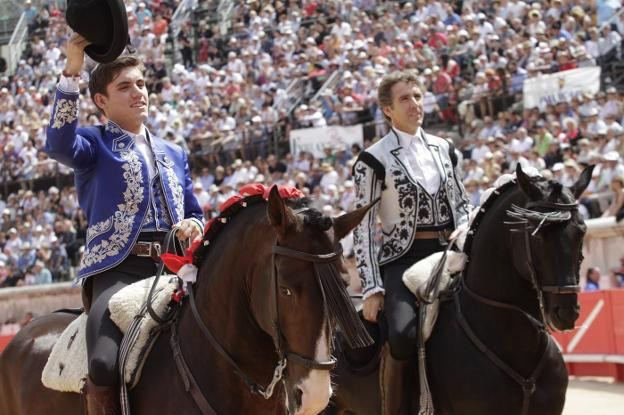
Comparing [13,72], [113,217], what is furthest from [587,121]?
[13,72]

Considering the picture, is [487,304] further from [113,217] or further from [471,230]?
[113,217]

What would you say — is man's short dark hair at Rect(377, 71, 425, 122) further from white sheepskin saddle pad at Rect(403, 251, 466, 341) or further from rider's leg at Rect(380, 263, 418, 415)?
rider's leg at Rect(380, 263, 418, 415)

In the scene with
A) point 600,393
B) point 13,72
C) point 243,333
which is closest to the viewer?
point 243,333

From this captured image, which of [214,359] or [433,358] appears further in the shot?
[433,358]

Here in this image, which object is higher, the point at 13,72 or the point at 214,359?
the point at 13,72

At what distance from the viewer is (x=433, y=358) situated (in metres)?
5.88

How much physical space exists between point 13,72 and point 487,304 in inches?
935

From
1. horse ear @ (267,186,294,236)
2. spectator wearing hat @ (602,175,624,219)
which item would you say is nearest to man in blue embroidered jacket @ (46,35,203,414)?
horse ear @ (267,186,294,236)

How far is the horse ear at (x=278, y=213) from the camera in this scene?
12.4 feet

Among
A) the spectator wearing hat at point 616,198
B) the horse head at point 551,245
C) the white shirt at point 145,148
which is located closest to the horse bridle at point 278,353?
the white shirt at point 145,148

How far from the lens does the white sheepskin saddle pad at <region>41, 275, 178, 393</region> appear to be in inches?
176

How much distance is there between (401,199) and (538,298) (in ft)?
3.51

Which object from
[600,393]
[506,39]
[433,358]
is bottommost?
[600,393]

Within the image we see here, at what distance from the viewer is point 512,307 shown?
5.57 meters
